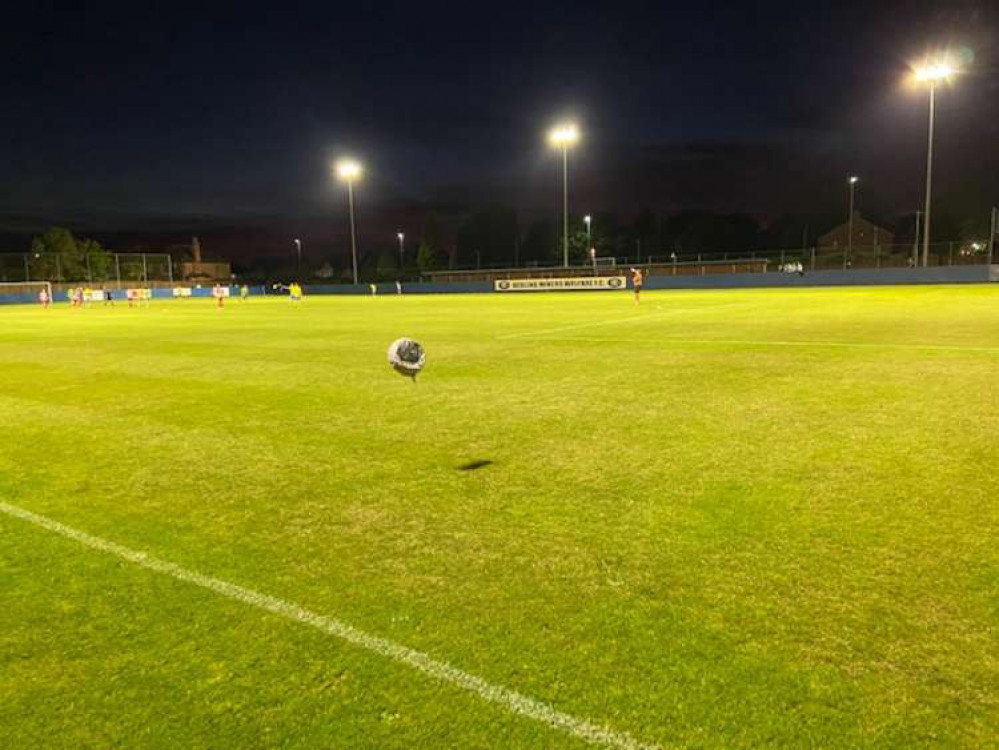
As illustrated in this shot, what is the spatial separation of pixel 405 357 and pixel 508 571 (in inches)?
191

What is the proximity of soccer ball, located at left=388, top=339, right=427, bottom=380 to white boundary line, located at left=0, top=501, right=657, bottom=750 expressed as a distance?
4193 mm

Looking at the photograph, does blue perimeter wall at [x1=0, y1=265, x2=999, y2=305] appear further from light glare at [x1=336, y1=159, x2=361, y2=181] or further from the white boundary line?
the white boundary line

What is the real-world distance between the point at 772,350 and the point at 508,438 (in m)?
8.26

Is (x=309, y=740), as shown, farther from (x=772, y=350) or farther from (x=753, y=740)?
(x=772, y=350)

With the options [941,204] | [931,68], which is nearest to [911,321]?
[931,68]

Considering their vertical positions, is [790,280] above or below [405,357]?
above

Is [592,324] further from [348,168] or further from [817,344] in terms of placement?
[348,168]

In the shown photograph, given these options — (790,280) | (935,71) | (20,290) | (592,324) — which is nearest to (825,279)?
(790,280)

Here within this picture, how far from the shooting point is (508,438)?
279 inches

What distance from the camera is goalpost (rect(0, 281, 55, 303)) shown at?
6588 cm

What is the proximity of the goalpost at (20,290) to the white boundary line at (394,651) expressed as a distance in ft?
241

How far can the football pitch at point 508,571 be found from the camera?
277cm

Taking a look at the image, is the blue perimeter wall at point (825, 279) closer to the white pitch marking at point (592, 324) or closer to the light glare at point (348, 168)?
the light glare at point (348, 168)

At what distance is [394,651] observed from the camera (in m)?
3.18
